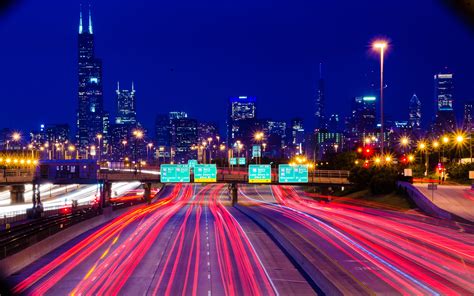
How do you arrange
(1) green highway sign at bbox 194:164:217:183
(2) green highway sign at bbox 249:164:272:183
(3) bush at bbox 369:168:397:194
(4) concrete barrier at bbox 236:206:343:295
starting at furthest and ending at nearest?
(1) green highway sign at bbox 194:164:217:183 < (2) green highway sign at bbox 249:164:272:183 < (3) bush at bbox 369:168:397:194 < (4) concrete barrier at bbox 236:206:343:295

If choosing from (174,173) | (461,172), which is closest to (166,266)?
(174,173)

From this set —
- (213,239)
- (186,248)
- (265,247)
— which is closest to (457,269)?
(265,247)


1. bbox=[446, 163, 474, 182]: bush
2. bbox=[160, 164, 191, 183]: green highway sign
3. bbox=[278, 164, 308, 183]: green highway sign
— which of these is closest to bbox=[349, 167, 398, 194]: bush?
bbox=[278, 164, 308, 183]: green highway sign

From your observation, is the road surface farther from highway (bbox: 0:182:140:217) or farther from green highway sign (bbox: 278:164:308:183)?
highway (bbox: 0:182:140:217)

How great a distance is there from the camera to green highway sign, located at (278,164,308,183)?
257ft

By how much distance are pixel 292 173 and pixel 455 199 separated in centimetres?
2559

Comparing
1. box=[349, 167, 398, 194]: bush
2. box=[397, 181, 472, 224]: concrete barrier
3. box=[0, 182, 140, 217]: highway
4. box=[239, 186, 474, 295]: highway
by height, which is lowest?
box=[0, 182, 140, 217]: highway

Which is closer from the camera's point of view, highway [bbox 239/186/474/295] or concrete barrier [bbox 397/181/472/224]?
highway [bbox 239/186/474/295]

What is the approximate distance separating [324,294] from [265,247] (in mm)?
15818

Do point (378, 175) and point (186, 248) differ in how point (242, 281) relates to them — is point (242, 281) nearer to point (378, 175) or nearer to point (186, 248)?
point (186, 248)

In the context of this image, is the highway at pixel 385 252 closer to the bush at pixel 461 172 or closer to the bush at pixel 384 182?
the bush at pixel 384 182

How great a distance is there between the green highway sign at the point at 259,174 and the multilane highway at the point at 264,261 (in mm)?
26643

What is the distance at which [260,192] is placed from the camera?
140m

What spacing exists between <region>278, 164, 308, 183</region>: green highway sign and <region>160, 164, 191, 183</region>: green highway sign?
483 inches
